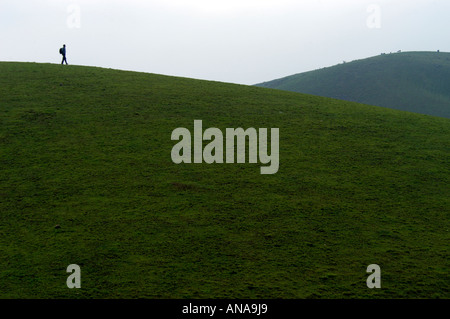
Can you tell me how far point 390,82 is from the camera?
89.4 meters

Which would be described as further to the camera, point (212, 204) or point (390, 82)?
point (390, 82)

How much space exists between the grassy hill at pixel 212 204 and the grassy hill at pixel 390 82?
63055mm

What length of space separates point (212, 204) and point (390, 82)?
85.5 meters

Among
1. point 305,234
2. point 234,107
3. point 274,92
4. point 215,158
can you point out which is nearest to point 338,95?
point 274,92

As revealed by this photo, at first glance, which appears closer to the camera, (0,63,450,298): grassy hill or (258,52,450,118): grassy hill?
(0,63,450,298): grassy hill

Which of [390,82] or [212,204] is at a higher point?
[390,82]

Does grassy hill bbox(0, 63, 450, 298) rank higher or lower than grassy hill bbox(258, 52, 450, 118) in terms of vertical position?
lower

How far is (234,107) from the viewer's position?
76.5ft

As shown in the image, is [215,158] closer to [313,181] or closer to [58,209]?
[313,181]

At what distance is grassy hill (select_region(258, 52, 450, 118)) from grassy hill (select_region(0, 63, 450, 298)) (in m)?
63.1

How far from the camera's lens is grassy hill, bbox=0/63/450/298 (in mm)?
8784

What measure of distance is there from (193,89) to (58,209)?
634 inches

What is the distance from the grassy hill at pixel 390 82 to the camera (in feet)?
266

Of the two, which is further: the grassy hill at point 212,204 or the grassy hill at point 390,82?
the grassy hill at point 390,82
